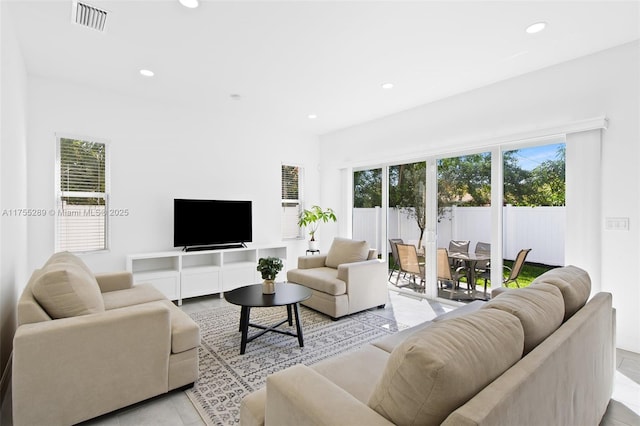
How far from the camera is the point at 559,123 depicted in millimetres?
3309

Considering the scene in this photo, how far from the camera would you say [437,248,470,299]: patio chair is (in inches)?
171

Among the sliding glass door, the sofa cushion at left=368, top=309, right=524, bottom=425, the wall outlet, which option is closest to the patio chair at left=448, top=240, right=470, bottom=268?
the sliding glass door

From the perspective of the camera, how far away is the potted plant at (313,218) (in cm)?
588

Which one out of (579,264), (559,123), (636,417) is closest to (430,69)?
(559,123)

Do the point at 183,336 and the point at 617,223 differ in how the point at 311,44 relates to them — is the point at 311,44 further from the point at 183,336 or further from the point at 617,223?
the point at 617,223

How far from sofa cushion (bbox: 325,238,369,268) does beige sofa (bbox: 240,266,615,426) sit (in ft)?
8.32

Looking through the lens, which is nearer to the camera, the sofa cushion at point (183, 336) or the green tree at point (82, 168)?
the sofa cushion at point (183, 336)

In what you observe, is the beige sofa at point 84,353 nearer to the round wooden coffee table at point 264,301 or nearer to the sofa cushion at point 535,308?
the round wooden coffee table at point 264,301

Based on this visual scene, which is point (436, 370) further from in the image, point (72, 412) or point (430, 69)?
point (430, 69)

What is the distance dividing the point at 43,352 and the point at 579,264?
4290mm

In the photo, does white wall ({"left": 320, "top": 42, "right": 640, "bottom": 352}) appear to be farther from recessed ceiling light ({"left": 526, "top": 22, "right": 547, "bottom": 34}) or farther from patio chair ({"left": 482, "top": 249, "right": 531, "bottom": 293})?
recessed ceiling light ({"left": 526, "top": 22, "right": 547, "bottom": 34})

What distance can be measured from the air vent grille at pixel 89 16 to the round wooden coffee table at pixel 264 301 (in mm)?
2515

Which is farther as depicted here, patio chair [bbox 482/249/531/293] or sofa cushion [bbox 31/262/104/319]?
patio chair [bbox 482/249/531/293]

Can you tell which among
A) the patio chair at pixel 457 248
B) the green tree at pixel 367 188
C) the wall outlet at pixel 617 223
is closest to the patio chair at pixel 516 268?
the patio chair at pixel 457 248
